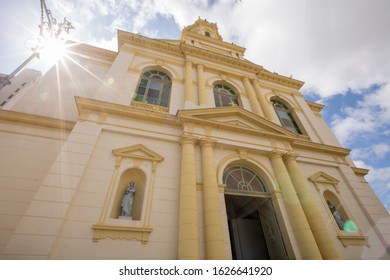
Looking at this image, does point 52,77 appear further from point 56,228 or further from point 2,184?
point 56,228

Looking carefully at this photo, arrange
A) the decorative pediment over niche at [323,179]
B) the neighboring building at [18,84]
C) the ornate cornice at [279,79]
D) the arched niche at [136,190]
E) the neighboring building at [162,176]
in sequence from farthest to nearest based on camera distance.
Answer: the neighboring building at [18,84], the ornate cornice at [279,79], the decorative pediment over niche at [323,179], the arched niche at [136,190], the neighboring building at [162,176]

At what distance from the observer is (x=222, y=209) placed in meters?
6.35

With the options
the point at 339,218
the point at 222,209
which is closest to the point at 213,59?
the point at 222,209

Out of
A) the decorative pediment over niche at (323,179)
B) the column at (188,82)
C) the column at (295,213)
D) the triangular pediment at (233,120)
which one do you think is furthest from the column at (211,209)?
the decorative pediment over niche at (323,179)

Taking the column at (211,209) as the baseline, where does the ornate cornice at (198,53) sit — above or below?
above

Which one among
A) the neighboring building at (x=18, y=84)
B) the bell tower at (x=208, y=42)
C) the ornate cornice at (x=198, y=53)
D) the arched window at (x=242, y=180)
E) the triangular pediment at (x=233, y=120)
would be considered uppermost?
the neighboring building at (x=18, y=84)

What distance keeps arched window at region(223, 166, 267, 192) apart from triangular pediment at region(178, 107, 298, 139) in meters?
1.83

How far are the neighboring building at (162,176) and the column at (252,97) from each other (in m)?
0.11

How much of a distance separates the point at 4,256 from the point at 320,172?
11.5 metres

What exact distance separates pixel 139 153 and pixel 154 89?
176 inches

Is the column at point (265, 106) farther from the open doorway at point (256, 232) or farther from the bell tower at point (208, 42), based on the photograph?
the open doorway at point (256, 232)

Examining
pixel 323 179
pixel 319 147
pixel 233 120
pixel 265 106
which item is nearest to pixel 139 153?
pixel 233 120

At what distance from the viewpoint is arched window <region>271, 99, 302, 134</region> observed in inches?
456

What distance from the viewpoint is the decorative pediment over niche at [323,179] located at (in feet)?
28.3
